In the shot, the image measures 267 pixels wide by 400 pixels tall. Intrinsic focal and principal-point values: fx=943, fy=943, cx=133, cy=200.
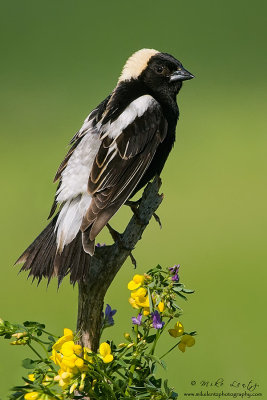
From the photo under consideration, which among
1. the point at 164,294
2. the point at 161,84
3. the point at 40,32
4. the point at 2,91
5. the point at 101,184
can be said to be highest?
the point at 40,32

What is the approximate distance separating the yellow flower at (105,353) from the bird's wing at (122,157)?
0.61 m

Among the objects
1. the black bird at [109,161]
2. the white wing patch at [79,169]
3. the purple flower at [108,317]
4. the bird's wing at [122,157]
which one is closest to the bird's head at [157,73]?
the black bird at [109,161]

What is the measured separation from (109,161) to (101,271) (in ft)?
1.76

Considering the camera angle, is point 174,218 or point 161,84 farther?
point 174,218

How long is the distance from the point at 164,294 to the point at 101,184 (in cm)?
82

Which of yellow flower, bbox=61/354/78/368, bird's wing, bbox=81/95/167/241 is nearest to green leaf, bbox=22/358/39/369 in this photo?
yellow flower, bbox=61/354/78/368

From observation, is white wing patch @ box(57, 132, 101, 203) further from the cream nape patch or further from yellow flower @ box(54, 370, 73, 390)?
yellow flower @ box(54, 370, 73, 390)

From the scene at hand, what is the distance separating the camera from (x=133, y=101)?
9.76 ft

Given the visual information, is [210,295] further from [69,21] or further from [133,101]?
[69,21]

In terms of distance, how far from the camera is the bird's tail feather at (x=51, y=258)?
2.37 m

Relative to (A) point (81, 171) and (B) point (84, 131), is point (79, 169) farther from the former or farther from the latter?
(B) point (84, 131)

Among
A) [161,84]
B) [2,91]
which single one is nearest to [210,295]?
[161,84]

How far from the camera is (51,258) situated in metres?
2.48

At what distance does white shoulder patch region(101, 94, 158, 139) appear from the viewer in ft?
9.26
